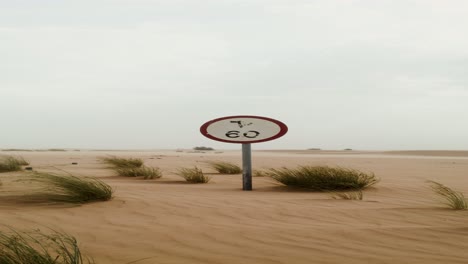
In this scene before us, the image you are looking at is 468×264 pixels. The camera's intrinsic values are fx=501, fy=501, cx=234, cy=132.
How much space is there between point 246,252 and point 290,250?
266 millimetres

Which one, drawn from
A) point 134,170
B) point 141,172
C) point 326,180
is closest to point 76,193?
point 326,180

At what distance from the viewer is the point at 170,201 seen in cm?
507

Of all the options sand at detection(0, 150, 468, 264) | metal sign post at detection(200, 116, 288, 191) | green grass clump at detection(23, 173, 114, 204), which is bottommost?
sand at detection(0, 150, 468, 264)

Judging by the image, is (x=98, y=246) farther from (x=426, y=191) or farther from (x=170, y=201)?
(x=426, y=191)

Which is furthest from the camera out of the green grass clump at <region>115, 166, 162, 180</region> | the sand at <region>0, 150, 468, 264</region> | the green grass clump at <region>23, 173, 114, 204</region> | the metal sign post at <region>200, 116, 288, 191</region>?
the green grass clump at <region>115, 166, 162, 180</region>

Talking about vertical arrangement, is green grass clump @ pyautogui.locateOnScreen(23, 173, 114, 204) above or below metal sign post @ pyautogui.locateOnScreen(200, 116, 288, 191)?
below

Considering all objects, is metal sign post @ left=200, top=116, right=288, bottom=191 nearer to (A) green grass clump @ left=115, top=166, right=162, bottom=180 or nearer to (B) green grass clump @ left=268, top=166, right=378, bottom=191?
(B) green grass clump @ left=268, top=166, right=378, bottom=191

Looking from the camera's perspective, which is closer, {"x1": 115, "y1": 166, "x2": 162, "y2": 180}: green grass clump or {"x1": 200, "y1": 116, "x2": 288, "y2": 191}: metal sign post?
{"x1": 200, "y1": 116, "x2": 288, "y2": 191}: metal sign post

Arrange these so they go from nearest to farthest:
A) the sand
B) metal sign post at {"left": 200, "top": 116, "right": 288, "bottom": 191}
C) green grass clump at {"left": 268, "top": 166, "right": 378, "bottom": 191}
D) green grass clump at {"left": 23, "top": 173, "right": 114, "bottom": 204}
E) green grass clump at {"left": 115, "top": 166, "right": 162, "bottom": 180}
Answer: the sand
green grass clump at {"left": 23, "top": 173, "right": 114, "bottom": 204}
green grass clump at {"left": 268, "top": 166, "right": 378, "bottom": 191}
metal sign post at {"left": 200, "top": 116, "right": 288, "bottom": 191}
green grass clump at {"left": 115, "top": 166, "right": 162, "bottom": 180}

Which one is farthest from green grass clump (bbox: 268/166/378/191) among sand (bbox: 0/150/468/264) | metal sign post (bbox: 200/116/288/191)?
sand (bbox: 0/150/468/264)

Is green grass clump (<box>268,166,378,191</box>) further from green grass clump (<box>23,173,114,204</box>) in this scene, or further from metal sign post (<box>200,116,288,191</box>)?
green grass clump (<box>23,173,114,204</box>)

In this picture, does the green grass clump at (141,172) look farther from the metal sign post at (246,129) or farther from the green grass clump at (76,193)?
the green grass clump at (76,193)

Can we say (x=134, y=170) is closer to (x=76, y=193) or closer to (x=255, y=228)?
(x=76, y=193)

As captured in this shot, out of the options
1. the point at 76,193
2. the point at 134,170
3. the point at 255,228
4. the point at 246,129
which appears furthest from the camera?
the point at 134,170
